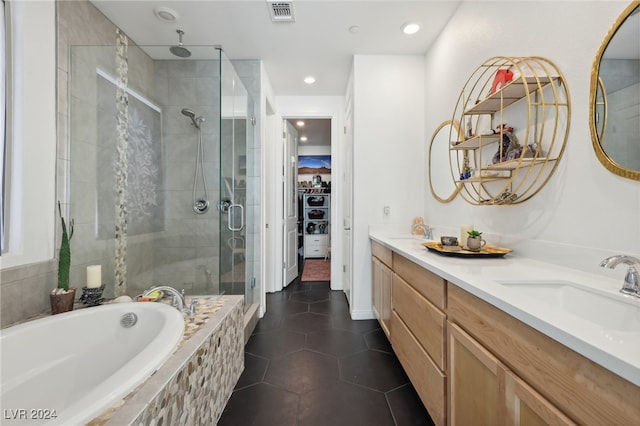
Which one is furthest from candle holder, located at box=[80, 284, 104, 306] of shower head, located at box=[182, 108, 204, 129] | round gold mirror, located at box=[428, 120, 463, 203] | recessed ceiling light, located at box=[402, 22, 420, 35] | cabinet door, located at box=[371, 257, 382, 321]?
recessed ceiling light, located at box=[402, 22, 420, 35]

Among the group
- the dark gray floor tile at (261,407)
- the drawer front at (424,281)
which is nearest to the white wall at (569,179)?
the drawer front at (424,281)

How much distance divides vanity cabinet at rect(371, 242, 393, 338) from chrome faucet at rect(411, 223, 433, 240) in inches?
18.2

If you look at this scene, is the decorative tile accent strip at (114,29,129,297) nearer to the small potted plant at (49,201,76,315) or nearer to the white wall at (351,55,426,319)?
the small potted plant at (49,201,76,315)

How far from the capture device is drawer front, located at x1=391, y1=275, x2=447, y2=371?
1152 mm

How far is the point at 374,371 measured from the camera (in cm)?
176

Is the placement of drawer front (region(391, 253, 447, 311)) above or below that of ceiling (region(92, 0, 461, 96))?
below

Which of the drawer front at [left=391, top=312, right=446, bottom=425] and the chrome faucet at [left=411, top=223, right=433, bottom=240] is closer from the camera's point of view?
the drawer front at [left=391, top=312, right=446, bottom=425]

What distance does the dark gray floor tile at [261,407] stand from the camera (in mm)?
1342

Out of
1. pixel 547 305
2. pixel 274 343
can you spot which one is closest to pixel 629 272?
pixel 547 305

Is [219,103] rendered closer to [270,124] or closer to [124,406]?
[270,124]

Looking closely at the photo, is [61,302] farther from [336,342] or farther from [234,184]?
[336,342]

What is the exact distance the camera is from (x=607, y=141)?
98cm

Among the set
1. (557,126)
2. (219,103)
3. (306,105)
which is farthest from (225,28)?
(557,126)

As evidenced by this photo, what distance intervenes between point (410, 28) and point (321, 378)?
2.83 meters
